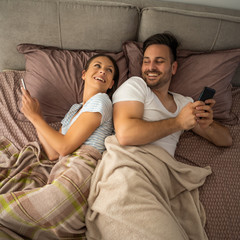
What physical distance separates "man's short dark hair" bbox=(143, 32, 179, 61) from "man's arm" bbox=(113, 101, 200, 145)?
0.51 m

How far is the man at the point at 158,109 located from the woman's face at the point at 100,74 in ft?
Result: 0.46

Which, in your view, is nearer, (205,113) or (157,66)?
(205,113)

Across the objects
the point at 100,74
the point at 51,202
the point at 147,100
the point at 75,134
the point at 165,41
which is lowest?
the point at 51,202

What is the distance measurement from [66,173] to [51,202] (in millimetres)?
148

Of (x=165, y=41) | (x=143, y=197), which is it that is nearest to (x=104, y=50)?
(x=165, y=41)

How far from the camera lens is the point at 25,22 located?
1.38 meters

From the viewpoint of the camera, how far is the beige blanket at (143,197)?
800mm

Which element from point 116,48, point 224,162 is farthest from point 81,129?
point 224,162

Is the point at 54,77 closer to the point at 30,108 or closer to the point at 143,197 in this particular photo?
the point at 30,108

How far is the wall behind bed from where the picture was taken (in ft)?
4.50

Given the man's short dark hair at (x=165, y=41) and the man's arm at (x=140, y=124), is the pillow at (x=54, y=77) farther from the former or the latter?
the man's arm at (x=140, y=124)

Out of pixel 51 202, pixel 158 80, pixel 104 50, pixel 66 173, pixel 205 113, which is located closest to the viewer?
pixel 51 202

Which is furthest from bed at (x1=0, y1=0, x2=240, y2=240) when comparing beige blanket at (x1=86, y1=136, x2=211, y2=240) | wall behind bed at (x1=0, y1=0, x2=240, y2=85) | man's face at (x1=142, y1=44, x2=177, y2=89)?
beige blanket at (x1=86, y1=136, x2=211, y2=240)

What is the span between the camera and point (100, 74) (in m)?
1.25
